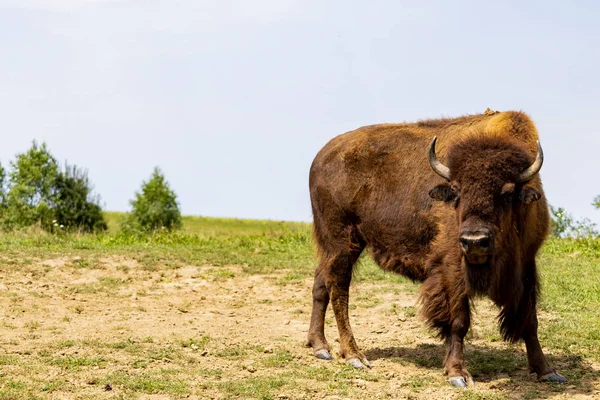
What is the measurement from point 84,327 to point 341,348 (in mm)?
3499

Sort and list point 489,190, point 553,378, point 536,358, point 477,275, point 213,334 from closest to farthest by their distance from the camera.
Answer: point 489,190
point 477,275
point 553,378
point 536,358
point 213,334

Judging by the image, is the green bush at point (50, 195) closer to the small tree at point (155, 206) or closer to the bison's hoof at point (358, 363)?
the small tree at point (155, 206)

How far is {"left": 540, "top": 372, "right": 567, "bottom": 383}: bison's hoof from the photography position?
7.57m

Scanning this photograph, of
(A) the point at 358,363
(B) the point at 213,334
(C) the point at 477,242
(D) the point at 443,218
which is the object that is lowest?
(A) the point at 358,363

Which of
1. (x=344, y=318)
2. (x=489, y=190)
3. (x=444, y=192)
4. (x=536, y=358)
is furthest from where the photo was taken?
(x=344, y=318)

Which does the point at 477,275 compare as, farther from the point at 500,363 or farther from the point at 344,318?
the point at 344,318

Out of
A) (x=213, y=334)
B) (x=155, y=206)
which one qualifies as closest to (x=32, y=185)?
(x=155, y=206)

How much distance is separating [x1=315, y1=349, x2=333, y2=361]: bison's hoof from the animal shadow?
0.49 m

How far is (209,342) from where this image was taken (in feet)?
30.4

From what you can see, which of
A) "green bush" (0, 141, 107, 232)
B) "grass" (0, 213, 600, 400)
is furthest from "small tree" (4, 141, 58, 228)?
"grass" (0, 213, 600, 400)

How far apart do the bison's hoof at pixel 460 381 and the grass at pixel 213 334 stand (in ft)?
0.51

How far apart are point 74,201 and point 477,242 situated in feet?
136

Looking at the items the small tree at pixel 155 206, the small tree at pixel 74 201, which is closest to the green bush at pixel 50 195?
the small tree at pixel 74 201

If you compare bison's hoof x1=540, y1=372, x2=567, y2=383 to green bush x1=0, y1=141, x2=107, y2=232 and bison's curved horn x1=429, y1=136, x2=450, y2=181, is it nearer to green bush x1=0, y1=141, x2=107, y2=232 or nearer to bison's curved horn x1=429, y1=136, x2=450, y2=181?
bison's curved horn x1=429, y1=136, x2=450, y2=181
